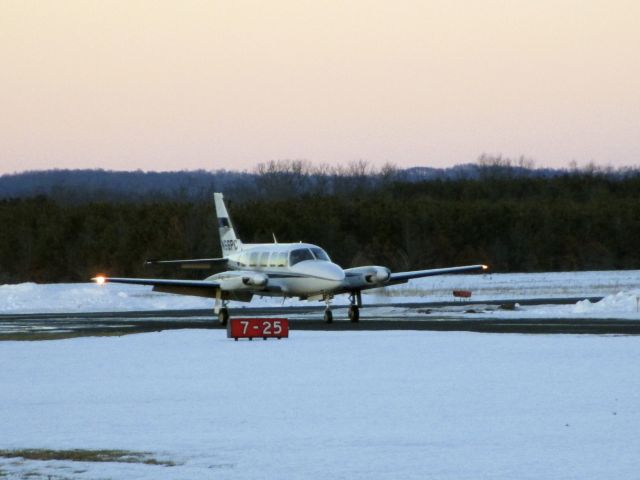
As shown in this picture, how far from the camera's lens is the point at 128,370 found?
21.0m

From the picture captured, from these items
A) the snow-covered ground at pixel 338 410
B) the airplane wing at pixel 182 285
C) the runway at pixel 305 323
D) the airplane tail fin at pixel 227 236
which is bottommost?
the snow-covered ground at pixel 338 410

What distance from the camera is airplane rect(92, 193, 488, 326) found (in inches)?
1452

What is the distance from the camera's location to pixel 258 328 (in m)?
28.6

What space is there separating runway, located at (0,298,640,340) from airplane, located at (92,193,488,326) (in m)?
0.95

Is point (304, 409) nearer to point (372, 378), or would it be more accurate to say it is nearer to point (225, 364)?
point (372, 378)

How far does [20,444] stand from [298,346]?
13828 millimetres

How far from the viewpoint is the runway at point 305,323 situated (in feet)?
102

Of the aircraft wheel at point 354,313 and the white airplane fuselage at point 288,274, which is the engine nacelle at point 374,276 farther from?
the aircraft wheel at point 354,313

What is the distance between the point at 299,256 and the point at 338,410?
23484 millimetres

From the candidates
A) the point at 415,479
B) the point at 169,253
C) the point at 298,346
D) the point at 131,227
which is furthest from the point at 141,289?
the point at 415,479

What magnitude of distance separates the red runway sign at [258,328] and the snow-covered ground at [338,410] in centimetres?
288

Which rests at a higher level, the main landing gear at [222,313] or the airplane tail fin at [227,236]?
the airplane tail fin at [227,236]

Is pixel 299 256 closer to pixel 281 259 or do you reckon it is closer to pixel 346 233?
pixel 281 259

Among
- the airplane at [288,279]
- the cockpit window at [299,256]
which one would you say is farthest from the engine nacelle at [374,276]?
the cockpit window at [299,256]
